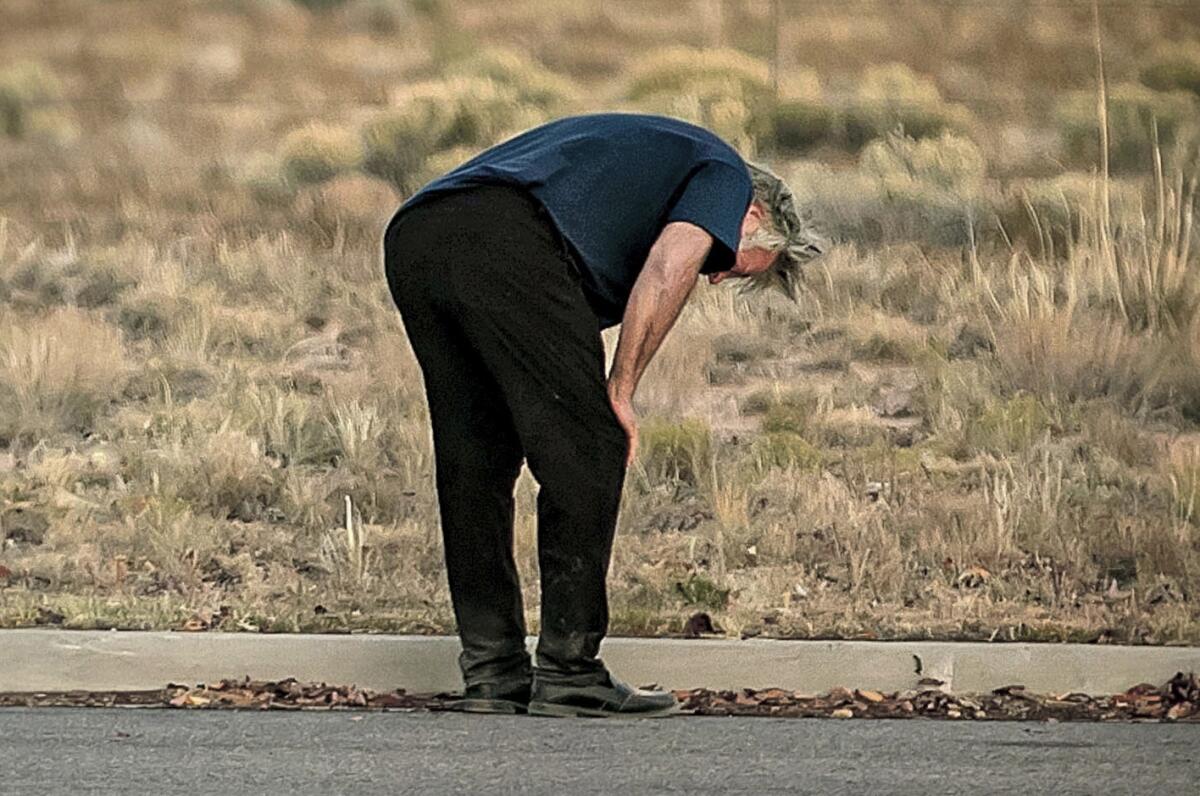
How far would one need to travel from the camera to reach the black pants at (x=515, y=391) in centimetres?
677

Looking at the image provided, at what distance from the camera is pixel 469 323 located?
6.80m

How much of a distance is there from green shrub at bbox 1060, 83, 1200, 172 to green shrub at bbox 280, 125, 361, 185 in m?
2.47

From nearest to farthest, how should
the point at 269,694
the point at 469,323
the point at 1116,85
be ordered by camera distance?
the point at 469,323 → the point at 269,694 → the point at 1116,85

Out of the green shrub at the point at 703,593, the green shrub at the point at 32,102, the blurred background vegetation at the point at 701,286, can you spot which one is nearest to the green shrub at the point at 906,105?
the blurred background vegetation at the point at 701,286

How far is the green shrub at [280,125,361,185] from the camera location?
30.0 feet

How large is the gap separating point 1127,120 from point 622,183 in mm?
2918

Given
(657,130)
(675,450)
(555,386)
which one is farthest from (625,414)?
(675,450)

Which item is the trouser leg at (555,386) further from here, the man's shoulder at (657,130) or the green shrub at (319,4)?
the green shrub at (319,4)

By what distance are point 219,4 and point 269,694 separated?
283 cm

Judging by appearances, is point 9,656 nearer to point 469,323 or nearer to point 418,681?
point 418,681

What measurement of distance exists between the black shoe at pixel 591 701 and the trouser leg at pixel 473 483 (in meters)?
0.16

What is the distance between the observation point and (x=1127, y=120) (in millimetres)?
9109

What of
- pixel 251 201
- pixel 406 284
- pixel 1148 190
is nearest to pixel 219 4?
pixel 251 201

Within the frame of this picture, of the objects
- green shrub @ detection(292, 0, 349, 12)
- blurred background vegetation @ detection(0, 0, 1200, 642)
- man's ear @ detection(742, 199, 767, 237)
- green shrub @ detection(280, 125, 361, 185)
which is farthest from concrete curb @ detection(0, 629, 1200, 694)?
green shrub @ detection(292, 0, 349, 12)
